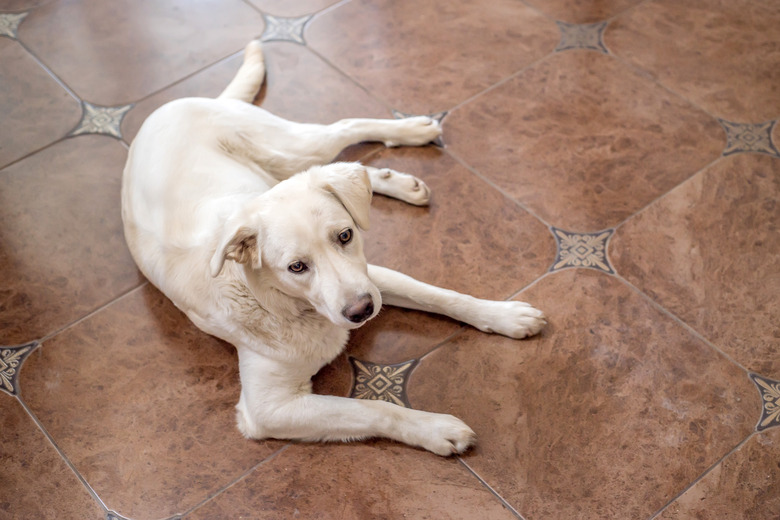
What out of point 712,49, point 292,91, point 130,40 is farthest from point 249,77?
point 712,49

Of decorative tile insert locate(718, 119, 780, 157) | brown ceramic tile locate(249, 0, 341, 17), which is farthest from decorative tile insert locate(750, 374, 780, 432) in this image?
brown ceramic tile locate(249, 0, 341, 17)

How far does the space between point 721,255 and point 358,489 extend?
1.36 metres

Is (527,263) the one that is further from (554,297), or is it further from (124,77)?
(124,77)

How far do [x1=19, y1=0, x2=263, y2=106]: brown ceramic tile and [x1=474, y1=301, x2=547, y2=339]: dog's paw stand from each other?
1.71 m

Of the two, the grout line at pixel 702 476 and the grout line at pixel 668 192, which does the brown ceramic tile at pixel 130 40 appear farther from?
the grout line at pixel 702 476

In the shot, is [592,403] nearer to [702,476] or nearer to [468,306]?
[702,476]

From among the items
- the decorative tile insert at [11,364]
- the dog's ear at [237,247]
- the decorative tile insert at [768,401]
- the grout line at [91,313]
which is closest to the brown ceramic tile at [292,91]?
the grout line at [91,313]

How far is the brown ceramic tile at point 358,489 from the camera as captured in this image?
1817mm

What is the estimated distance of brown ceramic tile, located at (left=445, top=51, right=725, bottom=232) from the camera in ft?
8.08

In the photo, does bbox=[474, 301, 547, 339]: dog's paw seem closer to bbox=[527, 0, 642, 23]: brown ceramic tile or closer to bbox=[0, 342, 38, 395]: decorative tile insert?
bbox=[0, 342, 38, 395]: decorative tile insert

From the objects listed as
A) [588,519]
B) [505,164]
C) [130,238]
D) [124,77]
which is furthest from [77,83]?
[588,519]

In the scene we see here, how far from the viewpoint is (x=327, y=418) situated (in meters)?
1.89

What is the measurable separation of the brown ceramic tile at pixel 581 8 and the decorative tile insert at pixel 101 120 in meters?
1.84

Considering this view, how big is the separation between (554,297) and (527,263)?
0.52ft
